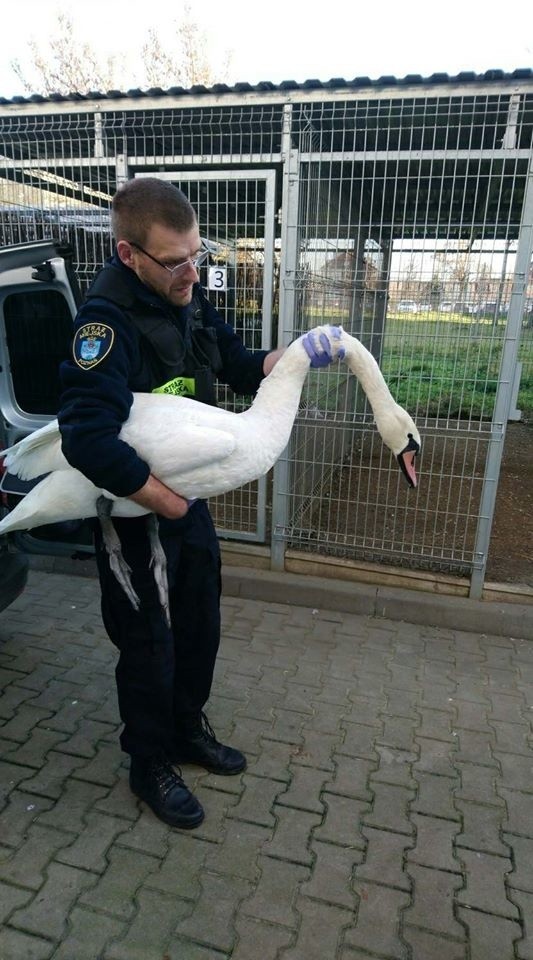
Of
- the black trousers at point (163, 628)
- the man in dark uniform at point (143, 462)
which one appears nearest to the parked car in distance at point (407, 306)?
the man in dark uniform at point (143, 462)

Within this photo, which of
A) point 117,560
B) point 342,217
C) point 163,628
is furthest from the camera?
point 342,217

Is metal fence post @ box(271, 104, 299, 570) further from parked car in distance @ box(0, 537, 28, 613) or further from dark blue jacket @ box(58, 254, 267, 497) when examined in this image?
dark blue jacket @ box(58, 254, 267, 497)

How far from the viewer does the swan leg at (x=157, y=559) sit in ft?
7.76

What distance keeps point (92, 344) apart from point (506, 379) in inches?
125

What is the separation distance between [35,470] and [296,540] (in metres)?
2.94

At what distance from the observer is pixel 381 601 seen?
15.2ft

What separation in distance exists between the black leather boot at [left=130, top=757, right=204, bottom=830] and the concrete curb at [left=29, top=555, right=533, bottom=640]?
2.19 metres

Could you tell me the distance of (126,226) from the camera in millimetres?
2068

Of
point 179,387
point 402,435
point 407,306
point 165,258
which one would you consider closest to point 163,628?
point 179,387

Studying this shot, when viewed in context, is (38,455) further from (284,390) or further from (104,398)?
(284,390)

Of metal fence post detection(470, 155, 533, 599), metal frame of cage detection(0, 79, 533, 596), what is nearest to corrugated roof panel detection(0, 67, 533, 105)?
metal frame of cage detection(0, 79, 533, 596)

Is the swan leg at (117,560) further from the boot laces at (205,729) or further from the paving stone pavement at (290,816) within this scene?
the paving stone pavement at (290,816)

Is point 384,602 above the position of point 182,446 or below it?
below

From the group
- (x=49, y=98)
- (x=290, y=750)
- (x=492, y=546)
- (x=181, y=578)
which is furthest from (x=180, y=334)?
(x=492, y=546)
